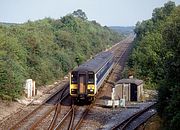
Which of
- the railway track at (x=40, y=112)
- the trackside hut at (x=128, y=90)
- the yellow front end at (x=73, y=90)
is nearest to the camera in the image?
the railway track at (x=40, y=112)

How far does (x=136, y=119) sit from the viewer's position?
2411 centimetres

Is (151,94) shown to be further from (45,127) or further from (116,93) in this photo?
(45,127)

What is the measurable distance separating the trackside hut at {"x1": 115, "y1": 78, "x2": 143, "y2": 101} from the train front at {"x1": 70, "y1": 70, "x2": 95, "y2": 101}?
323 centimetres

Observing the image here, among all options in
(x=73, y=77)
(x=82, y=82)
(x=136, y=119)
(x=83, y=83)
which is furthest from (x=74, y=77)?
(x=136, y=119)

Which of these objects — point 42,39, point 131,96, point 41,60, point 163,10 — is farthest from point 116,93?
point 163,10

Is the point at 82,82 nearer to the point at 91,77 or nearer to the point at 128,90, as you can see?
the point at 91,77

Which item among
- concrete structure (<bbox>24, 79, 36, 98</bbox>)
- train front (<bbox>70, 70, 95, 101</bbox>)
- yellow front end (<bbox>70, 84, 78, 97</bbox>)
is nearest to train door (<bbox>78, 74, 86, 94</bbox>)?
train front (<bbox>70, 70, 95, 101</bbox>)

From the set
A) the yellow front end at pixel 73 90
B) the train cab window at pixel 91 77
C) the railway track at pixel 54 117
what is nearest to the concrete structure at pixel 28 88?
the railway track at pixel 54 117

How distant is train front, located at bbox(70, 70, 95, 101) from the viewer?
28250 millimetres

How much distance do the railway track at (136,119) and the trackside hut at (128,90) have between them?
3.54 m

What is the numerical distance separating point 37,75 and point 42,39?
12.7 m

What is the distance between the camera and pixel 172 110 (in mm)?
15828

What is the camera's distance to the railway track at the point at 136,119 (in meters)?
22.0

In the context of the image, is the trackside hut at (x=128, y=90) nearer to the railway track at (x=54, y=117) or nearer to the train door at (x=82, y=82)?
the railway track at (x=54, y=117)
